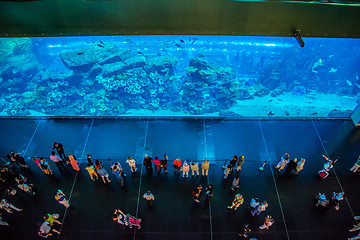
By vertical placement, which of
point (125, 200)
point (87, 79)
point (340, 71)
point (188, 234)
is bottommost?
point (188, 234)

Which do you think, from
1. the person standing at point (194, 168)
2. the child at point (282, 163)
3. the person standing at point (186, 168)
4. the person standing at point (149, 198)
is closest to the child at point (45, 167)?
the person standing at point (149, 198)

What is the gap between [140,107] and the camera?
20969 millimetres

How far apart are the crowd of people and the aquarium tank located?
22.9ft

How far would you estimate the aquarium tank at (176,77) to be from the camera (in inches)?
689

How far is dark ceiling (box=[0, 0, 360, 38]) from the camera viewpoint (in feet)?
22.8

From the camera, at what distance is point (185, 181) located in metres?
8.02

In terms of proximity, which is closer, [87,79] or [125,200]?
[125,200]

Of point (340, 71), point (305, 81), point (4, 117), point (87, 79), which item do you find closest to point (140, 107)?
point (87, 79)

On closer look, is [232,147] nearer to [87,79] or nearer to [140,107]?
[140,107]

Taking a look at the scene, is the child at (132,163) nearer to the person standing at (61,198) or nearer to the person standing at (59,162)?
the person standing at (61,198)

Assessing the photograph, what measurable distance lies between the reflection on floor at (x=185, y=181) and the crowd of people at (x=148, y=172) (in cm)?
21

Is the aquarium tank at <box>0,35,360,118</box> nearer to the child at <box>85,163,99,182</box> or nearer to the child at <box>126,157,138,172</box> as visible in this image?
the child at <box>126,157,138,172</box>

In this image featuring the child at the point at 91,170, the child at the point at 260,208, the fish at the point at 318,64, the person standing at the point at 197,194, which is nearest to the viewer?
the child at the point at 260,208

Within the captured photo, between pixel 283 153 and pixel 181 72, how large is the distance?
10.8 m
